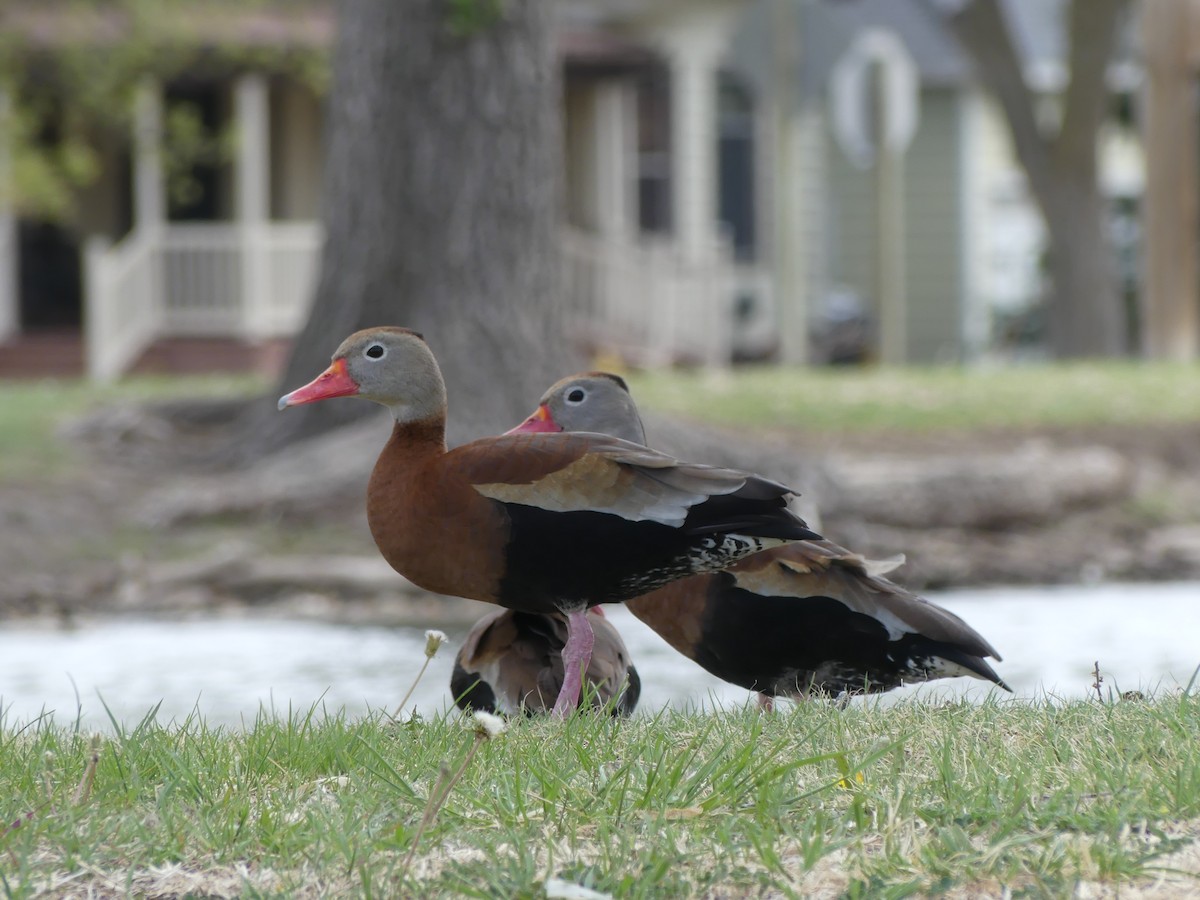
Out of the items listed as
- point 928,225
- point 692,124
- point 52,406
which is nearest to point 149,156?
point 52,406

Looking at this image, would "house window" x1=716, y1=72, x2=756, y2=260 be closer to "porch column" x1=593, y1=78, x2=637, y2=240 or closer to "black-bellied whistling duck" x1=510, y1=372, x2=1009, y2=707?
"porch column" x1=593, y1=78, x2=637, y2=240

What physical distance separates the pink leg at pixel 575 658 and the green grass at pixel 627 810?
33 centimetres

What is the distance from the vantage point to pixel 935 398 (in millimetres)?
13812

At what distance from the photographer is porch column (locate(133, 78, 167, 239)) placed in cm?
2006

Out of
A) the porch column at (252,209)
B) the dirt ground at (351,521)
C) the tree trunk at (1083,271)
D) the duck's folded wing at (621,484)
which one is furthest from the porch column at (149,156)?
the duck's folded wing at (621,484)

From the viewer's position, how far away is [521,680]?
4.99 m

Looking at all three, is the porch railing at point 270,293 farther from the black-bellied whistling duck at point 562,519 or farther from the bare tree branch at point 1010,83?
the black-bellied whistling duck at point 562,519

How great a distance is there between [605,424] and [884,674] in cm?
104

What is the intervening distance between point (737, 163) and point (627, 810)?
23.8 meters

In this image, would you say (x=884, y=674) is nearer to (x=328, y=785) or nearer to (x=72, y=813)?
(x=328, y=785)

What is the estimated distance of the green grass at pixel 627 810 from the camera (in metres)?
3.21

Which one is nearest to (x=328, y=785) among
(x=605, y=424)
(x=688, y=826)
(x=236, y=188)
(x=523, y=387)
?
(x=688, y=826)

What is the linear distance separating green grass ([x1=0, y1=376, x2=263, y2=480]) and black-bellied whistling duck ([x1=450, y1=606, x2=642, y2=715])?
6484 mm

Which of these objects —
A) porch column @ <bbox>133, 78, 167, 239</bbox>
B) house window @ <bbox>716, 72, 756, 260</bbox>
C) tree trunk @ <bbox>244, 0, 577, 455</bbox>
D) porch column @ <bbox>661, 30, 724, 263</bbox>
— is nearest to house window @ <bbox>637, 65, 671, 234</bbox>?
house window @ <bbox>716, 72, 756, 260</bbox>
